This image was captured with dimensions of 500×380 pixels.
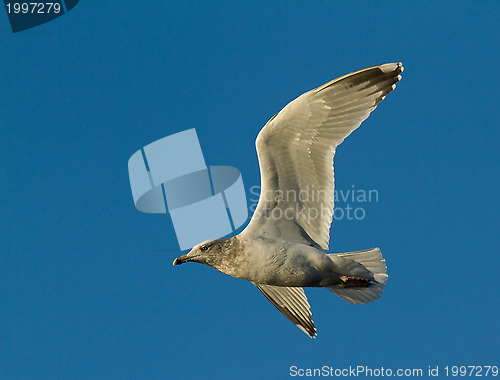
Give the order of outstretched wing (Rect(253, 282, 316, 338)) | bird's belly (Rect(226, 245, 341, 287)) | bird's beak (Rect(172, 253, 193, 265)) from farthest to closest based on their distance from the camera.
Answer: outstretched wing (Rect(253, 282, 316, 338)) < bird's beak (Rect(172, 253, 193, 265)) < bird's belly (Rect(226, 245, 341, 287))

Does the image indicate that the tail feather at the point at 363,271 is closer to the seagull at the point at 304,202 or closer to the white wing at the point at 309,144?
the seagull at the point at 304,202

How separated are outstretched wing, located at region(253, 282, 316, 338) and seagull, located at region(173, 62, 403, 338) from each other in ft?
1.67

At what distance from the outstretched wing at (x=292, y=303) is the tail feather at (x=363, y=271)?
0.51m

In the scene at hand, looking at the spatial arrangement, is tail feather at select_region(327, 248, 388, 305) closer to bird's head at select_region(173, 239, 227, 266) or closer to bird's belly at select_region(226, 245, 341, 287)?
bird's belly at select_region(226, 245, 341, 287)

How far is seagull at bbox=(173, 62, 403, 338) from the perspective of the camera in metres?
5.80

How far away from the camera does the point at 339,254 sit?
611cm

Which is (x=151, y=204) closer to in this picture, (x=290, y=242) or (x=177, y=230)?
(x=177, y=230)

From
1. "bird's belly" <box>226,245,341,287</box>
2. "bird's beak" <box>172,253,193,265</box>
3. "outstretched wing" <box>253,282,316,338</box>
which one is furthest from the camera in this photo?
"outstretched wing" <box>253,282,316,338</box>

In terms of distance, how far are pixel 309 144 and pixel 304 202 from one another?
590 mm

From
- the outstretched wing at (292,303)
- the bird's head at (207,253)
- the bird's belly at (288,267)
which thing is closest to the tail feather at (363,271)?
the bird's belly at (288,267)

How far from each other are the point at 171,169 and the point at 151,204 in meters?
0.62

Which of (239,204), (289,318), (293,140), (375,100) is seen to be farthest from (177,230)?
(375,100)

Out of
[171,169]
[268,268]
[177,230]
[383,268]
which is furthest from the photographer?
[171,169]

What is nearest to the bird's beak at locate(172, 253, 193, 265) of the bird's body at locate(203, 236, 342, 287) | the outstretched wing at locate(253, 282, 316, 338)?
the bird's body at locate(203, 236, 342, 287)
